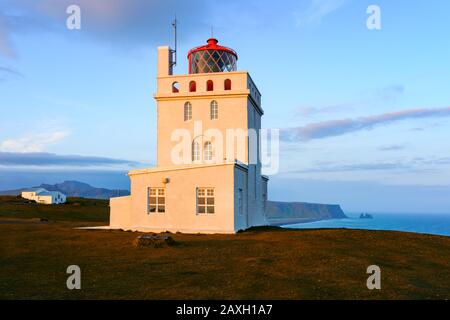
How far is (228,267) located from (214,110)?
1764 centimetres

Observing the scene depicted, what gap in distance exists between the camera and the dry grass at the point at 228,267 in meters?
10.8

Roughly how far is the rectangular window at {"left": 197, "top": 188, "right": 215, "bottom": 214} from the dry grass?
312cm

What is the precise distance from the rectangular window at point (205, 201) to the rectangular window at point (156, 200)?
2406 millimetres

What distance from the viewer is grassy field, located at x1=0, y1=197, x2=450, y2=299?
1083cm

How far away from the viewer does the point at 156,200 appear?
2625cm

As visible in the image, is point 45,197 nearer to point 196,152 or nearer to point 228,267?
point 196,152

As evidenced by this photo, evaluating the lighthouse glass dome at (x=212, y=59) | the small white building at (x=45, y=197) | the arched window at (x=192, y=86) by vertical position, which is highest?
the lighthouse glass dome at (x=212, y=59)

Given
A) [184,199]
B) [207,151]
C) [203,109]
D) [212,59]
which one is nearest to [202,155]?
[207,151]

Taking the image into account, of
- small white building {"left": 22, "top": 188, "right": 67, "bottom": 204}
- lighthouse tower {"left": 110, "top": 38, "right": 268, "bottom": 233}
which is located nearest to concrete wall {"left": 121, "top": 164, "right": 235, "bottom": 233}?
lighthouse tower {"left": 110, "top": 38, "right": 268, "bottom": 233}

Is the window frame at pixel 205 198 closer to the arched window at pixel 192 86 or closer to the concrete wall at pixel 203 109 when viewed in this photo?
the concrete wall at pixel 203 109

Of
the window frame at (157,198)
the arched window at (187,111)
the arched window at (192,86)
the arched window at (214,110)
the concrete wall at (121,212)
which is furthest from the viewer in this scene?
the arched window at (192,86)

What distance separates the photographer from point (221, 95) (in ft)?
96.7

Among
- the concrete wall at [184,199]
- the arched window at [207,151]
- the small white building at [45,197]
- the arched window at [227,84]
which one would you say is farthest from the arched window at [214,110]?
the small white building at [45,197]
